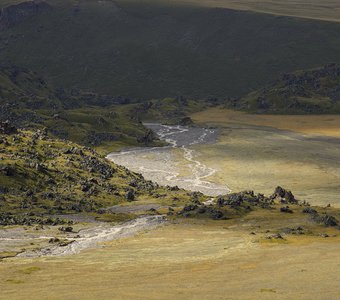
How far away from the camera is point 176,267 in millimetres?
69625

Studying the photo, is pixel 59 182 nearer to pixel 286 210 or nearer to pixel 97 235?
pixel 97 235

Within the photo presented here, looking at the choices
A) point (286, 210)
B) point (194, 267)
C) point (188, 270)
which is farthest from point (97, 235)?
point (286, 210)

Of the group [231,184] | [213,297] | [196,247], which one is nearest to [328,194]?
[231,184]

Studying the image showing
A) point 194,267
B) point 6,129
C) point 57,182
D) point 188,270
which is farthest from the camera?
point 6,129

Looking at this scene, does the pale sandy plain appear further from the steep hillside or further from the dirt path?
the steep hillside

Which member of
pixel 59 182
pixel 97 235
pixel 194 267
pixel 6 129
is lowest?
pixel 59 182

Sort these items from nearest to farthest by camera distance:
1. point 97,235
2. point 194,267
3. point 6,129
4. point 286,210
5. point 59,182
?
point 194,267 < point 97,235 < point 286,210 < point 59,182 < point 6,129

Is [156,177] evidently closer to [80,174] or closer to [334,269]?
[80,174]

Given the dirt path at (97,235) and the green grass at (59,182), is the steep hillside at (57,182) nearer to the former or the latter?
the green grass at (59,182)

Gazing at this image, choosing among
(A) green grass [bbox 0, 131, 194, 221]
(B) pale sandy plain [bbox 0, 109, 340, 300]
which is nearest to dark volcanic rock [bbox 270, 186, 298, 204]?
(A) green grass [bbox 0, 131, 194, 221]

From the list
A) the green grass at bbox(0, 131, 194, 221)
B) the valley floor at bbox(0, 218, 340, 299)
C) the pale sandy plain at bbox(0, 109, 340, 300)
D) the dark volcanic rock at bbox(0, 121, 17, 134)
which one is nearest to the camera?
the valley floor at bbox(0, 218, 340, 299)

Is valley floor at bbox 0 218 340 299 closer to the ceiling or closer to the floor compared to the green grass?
closer to the ceiling

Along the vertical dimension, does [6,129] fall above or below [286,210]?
above

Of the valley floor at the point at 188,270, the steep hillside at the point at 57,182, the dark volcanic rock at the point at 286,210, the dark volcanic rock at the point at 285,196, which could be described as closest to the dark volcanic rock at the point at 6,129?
the steep hillside at the point at 57,182
